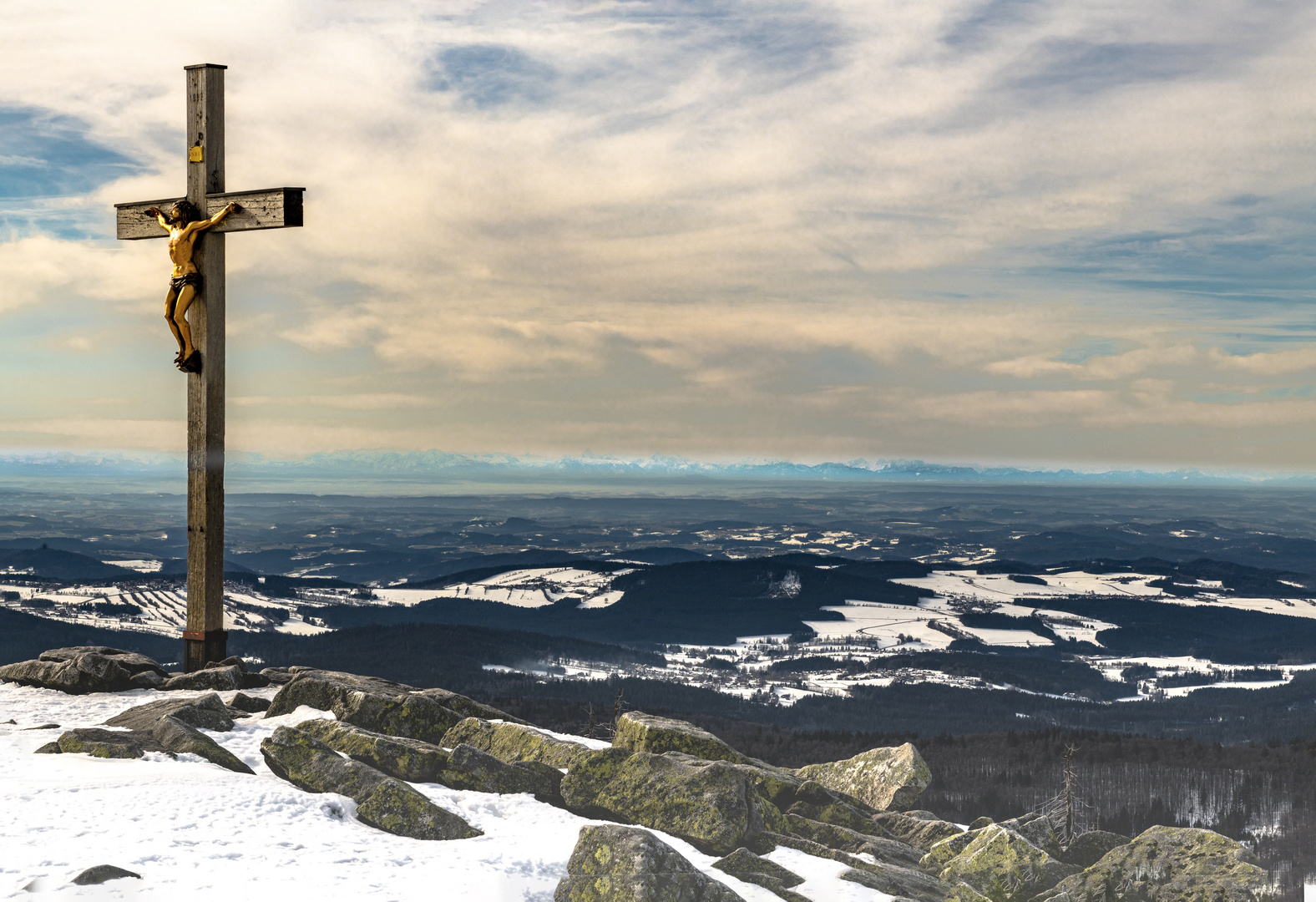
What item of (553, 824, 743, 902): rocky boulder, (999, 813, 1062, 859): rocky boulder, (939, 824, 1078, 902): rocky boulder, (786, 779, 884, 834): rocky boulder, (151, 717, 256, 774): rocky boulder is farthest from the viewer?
(999, 813, 1062, 859): rocky boulder

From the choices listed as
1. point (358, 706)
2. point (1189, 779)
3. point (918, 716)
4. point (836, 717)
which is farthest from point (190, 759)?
point (918, 716)

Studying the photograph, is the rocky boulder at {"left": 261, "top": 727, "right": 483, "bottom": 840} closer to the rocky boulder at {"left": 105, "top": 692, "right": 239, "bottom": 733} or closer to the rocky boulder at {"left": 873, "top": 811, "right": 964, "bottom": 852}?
the rocky boulder at {"left": 105, "top": 692, "right": 239, "bottom": 733}

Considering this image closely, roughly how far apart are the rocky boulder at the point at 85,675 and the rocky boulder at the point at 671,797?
344 inches

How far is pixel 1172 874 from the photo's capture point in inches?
587

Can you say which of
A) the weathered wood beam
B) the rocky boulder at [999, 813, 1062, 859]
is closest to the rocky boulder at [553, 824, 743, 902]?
the rocky boulder at [999, 813, 1062, 859]

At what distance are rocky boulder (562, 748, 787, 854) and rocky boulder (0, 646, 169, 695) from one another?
28.7 ft

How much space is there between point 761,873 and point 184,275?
14245mm

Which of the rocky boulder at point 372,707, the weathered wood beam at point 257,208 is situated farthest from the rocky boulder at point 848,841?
the weathered wood beam at point 257,208

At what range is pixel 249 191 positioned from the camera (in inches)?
704

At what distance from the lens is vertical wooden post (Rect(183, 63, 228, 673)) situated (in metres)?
18.4

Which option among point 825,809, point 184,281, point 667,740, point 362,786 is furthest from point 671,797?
point 184,281

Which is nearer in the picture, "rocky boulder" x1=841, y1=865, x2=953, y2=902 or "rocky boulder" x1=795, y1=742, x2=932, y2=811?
"rocky boulder" x1=841, y1=865, x2=953, y2=902

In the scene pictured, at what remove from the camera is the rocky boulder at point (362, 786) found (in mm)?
11352

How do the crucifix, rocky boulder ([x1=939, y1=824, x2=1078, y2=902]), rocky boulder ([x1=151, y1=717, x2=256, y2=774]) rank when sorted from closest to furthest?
rocky boulder ([x1=151, y1=717, x2=256, y2=774]) < rocky boulder ([x1=939, y1=824, x2=1078, y2=902]) < the crucifix
